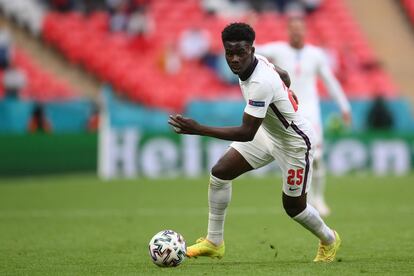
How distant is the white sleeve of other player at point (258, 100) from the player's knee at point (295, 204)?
996mm

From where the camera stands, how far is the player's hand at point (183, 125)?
791cm

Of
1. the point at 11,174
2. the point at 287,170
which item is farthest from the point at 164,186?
the point at 287,170

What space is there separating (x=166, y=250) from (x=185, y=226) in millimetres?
4137

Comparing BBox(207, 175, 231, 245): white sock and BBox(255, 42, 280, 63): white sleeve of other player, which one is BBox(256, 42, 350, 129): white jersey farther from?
BBox(207, 175, 231, 245): white sock

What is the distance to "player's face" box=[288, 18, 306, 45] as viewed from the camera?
13.1 metres

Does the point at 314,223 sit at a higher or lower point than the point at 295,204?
lower

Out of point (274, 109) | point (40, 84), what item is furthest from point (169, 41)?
point (274, 109)

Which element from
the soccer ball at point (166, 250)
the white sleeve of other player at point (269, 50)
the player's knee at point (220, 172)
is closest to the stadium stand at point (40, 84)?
the white sleeve of other player at point (269, 50)

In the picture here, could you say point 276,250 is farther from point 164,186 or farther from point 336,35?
point 336,35

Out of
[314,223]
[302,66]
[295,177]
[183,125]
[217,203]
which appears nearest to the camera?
[183,125]

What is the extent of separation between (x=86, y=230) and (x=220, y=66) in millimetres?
14833

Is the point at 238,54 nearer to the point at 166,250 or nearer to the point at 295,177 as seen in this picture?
the point at 295,177

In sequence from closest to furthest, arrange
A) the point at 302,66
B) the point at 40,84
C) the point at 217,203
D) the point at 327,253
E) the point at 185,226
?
the point at 327,253
the point at 217,203
the point at 185,226
the point at 302,66
the point at 40,84

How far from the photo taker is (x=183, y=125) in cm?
795
